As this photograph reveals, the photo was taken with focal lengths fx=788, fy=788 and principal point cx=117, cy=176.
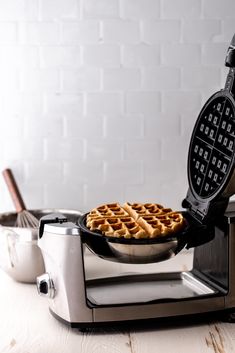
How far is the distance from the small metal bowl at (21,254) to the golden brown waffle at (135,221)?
0.91ft

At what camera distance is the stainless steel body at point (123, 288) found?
5.78 feet

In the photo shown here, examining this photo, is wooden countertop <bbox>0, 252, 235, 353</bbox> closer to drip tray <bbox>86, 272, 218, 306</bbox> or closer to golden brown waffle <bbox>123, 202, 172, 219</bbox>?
drip tray <bbox>86, 272, 218, 306</bbox>

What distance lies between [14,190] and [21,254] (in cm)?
34

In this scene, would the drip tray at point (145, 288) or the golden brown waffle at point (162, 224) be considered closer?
the golden brown waffle at point (162, 224)

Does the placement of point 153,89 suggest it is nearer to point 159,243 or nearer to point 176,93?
point 176,93

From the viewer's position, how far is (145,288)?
1.93 metres

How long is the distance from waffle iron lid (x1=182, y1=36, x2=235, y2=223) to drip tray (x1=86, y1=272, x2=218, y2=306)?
0.19 meters

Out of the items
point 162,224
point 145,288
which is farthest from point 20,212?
point 162,224

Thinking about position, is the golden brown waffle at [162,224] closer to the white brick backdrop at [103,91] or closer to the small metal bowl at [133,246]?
the small metal bowl at [133,246]

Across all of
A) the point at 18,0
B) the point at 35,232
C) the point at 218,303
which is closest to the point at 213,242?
the point at 218,303

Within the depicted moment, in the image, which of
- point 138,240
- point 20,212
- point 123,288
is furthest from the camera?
point 20,212

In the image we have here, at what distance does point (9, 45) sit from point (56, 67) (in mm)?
162

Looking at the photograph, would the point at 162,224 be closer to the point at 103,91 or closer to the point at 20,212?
the point at 20,212

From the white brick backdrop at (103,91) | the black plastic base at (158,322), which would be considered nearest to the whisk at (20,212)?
the white brick backdrop at (103,91)
